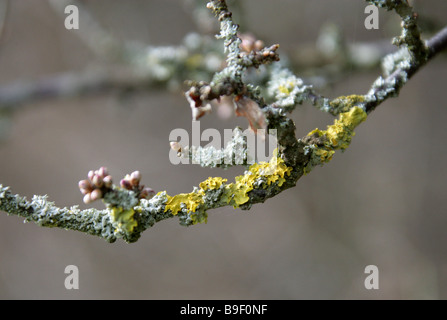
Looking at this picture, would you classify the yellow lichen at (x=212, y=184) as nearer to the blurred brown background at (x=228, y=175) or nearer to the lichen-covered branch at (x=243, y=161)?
the lichen-covered branch at (x=243, y=161)

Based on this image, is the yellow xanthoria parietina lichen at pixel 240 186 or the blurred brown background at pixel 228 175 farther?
the blurred brown background at pixel 228 175

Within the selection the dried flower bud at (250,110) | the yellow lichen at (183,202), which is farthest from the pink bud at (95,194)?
the dried flower bud at (250,110)

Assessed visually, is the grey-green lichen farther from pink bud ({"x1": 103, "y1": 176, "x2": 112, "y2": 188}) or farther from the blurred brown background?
the blurred brown background

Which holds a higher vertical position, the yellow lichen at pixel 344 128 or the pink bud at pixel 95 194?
the yellow lichen at pixel 344 128

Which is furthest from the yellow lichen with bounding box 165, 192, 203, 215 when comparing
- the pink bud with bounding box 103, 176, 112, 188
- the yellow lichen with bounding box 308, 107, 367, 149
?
the yellow lichen with bounding box 308, 107, 367, 149

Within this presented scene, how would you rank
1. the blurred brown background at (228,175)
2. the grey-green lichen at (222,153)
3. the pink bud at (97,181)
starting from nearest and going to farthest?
1. the pink bud at (97,181)
2. the grey-green lichen at (222,153)
3. the blurred brown background at (228,175)

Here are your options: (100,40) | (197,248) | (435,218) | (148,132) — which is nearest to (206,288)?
(197,248)

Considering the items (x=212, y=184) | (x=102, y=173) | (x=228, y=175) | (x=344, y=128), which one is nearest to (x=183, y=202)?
(x=212, y=184)
